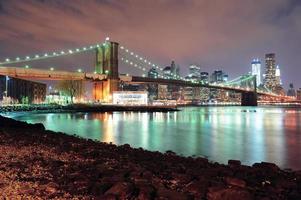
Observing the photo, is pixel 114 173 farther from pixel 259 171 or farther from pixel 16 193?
pixel 259 171

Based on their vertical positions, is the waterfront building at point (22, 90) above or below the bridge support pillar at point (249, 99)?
above

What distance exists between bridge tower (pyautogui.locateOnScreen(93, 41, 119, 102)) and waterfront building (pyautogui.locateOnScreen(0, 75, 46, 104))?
28280 mm

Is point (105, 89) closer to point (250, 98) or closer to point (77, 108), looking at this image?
point (77, 108)

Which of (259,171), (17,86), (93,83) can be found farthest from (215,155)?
(17,86)

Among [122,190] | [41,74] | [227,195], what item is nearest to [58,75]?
[41,74]

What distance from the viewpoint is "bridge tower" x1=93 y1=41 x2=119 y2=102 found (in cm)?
7475

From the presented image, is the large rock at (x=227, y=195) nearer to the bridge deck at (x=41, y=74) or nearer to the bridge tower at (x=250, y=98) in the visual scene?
the bridge deck at (x=41, y=74)

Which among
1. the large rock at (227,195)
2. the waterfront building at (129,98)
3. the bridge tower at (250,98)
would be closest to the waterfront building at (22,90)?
the waterfront building at (129,98)

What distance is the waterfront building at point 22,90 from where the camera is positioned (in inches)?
3922

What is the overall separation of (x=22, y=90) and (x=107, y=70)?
4982 cm

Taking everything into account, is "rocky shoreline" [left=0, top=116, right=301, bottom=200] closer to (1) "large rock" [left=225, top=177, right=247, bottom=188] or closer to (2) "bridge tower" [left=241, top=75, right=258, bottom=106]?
(1) "large rock" [left=225, top=177, right=247, bottom=188]

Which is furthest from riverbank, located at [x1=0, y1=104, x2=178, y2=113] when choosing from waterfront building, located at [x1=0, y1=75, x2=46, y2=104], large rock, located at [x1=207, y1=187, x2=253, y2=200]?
large rock, located at [x1=207, y1=187, x2=253, y2=200]

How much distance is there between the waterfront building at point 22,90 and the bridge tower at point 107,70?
28.3 m

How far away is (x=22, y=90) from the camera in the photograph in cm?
11581
